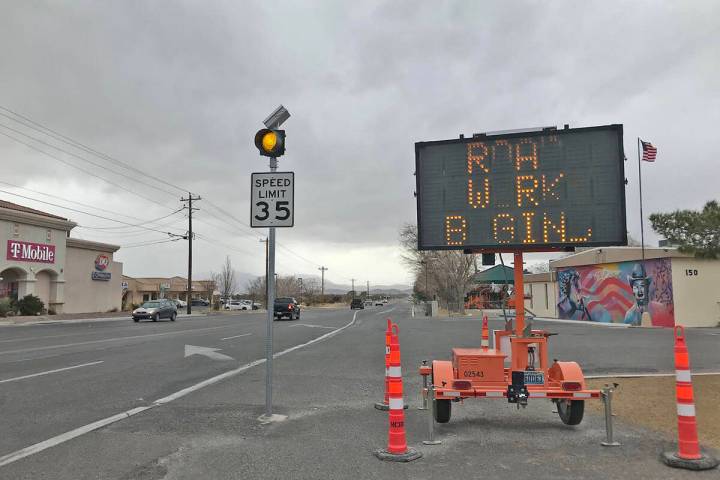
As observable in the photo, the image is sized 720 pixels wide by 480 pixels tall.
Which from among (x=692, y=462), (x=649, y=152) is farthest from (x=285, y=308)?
(x=692, y=462)

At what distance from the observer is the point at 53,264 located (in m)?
39.7

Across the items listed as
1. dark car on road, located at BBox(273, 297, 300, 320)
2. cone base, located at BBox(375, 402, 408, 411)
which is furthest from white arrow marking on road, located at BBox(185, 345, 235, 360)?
dark car on road, located at BBox(273, 297, 300, 320)

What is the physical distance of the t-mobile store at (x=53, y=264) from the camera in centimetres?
3650

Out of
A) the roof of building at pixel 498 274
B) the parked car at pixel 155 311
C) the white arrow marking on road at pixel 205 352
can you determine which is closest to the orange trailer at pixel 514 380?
the roof of building at pixel 498 274

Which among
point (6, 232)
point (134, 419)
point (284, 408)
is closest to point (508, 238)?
point (284, 408)

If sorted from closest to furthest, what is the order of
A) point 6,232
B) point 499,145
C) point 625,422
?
point 625,422, point 499,145, point 6,232

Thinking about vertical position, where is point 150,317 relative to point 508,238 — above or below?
below

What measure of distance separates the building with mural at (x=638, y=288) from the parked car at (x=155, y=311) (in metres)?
24.9

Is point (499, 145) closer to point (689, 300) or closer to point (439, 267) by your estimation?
point (689, 300)

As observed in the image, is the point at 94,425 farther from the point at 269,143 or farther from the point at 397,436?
the point at 269,143

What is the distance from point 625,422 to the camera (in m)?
6.58

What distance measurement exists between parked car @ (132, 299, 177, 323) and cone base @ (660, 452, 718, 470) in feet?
115

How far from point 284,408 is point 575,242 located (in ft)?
14.6

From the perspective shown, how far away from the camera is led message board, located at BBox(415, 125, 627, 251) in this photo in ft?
22.0
